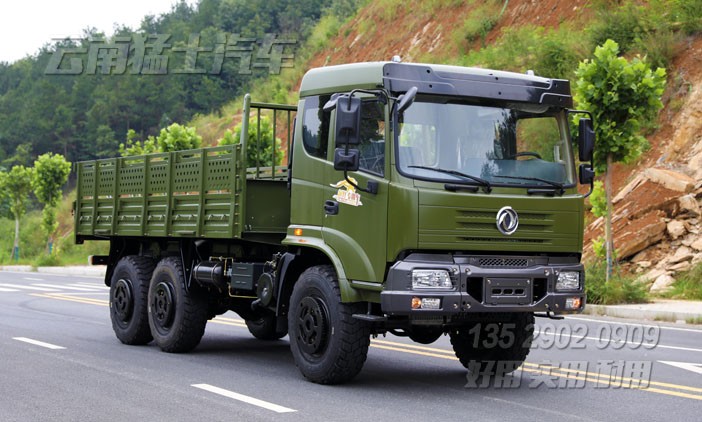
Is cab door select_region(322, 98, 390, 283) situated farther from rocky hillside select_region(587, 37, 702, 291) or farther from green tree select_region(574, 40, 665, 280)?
rocky hillside select_region(587, 37, 702, 291)

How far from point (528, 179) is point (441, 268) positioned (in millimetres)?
1233

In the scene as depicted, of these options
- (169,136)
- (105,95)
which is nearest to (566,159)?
(169,136)

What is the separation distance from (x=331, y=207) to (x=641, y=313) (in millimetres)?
9954

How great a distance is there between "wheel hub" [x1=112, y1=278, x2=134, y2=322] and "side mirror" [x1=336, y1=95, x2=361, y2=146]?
5390mm

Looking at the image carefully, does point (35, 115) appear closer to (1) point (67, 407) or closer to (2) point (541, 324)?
(2) point (541, 324)

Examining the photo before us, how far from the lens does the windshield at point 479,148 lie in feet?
28.7

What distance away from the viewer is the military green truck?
28.2 feet

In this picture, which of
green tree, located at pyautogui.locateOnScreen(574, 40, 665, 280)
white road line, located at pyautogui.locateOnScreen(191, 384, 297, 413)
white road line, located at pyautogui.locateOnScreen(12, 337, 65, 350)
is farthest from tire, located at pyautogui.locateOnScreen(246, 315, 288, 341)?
green tree, located at pyautogui.locateOnScreen(574, 40, 665, 280)

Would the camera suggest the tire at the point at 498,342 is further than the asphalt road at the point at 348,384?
Yes

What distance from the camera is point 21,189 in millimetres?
49594

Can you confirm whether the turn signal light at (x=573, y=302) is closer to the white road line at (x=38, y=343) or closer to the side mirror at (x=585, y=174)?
the side mirror at (x=585, y=174)

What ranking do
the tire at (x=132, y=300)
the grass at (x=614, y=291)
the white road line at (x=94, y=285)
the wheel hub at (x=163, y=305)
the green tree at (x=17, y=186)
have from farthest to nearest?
1. the green tree at (x=17, y=186)
2. the white road line at (x=94, y=285)
3. the grass at (x=614, y=291)
4. the tire at (x=132, y=300)
5. the wheel hub at (x=163, y=305)

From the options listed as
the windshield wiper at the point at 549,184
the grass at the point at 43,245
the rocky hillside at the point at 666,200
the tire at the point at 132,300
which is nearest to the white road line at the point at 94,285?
the grass at the point at 43,245

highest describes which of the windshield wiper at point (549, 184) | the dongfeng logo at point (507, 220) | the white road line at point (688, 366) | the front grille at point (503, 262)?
the windshield wiper at point (549, 184)
